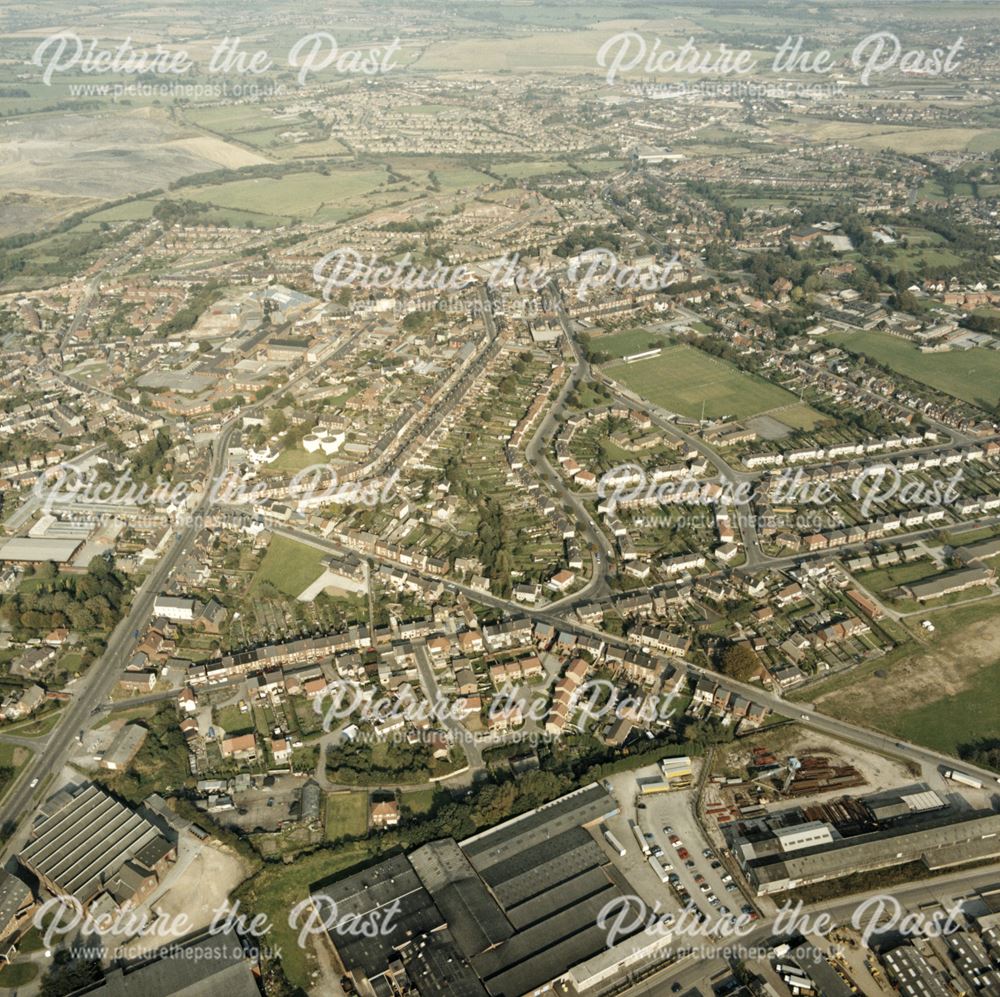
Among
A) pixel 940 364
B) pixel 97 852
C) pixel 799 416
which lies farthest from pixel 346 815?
pixel 940 364

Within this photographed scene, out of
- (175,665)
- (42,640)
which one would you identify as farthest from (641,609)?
(42,640)

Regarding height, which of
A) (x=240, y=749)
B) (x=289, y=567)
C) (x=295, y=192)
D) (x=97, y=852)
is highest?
(x=295, y=192)

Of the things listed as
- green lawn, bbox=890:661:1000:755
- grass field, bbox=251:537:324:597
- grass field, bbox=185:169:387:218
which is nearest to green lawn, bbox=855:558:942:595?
green lawn, bbox=890:661:1000:755

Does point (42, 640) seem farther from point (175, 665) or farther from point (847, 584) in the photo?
point (847, 584)

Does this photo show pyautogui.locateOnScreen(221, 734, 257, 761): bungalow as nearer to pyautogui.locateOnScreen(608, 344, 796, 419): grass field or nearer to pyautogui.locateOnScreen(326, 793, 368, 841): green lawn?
pyautogui.locateOnScreen(326, 793, 368, 841): green lawn

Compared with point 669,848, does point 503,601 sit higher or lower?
higher

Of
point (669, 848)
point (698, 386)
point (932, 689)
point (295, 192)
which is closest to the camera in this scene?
point (669, 848)

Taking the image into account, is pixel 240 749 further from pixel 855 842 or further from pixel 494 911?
pixel 855 842
